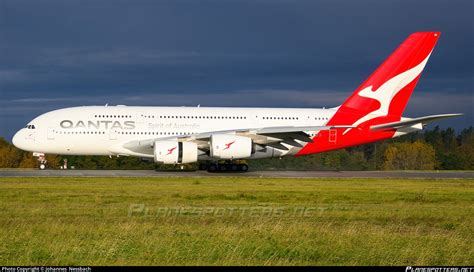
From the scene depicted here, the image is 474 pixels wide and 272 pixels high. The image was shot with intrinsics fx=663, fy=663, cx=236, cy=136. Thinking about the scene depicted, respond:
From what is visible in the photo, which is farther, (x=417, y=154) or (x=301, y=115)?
(x=417, y=154)

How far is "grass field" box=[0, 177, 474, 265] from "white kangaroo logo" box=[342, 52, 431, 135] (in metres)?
14.3

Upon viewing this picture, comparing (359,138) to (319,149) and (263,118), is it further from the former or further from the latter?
(263,118)

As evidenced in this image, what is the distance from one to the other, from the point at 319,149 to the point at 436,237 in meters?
27.8

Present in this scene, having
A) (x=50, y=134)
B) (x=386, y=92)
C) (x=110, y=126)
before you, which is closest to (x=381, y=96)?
(x=386, y=92)

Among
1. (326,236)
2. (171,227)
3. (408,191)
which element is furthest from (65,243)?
(408,191)

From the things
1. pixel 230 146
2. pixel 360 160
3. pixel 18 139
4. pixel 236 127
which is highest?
pixel 236 127

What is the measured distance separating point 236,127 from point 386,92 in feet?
32.3

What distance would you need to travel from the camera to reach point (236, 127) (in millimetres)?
41062

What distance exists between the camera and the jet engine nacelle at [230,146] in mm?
37469

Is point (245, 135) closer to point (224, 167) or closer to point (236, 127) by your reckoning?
point (236, 127)

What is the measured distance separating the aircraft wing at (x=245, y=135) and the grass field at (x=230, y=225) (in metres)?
10.5

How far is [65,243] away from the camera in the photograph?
1265cm

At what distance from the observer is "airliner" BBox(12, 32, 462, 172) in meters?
38.4

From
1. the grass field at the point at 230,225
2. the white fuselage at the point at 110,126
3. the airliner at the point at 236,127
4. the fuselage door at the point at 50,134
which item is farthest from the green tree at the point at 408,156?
the grass field at the point at 230,225
